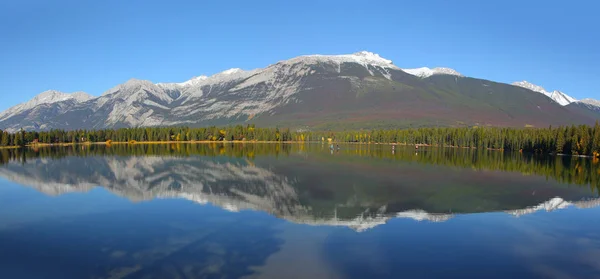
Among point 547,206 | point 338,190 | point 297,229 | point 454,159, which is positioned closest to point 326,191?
point 338,190

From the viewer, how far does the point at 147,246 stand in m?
24.8

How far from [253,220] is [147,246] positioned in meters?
8.97

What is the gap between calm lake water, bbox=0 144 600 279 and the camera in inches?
841

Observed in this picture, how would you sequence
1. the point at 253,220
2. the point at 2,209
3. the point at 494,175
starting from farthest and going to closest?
the point at 494,175, the point at 2,209, the point at 253,220

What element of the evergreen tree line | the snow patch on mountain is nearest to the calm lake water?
the snow patch on mountain

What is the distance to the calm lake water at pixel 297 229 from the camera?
21.4 m

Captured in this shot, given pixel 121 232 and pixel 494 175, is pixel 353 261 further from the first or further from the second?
pixel 494 175

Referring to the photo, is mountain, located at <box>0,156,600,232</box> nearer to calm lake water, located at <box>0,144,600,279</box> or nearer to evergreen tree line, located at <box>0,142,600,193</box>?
calm lake water, located at <box>0,144,600,279</box>

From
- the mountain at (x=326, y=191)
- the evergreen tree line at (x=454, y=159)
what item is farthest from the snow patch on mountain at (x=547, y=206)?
the evergreen tree line at (x=454, y=159)

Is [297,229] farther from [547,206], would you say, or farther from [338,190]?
[547,206]

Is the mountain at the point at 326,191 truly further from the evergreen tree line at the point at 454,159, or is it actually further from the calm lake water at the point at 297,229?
the evergreen tree line at the point at 454,159

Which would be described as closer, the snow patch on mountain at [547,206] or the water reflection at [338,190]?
the water reflection at [338,190]

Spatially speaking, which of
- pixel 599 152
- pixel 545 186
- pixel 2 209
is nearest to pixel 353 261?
pixel 2 209

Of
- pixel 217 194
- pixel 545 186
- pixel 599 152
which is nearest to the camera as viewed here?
pixel 217 194
